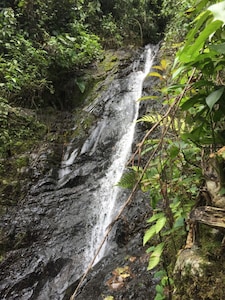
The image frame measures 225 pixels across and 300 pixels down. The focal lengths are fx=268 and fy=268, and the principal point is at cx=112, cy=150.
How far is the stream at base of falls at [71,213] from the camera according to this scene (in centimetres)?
384

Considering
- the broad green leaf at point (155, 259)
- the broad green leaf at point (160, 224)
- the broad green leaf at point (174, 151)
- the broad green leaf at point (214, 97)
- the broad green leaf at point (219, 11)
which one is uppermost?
the broad green leaf at point (219, 11)

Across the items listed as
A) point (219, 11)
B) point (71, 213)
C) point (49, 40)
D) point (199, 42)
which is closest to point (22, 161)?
point (71, 213)

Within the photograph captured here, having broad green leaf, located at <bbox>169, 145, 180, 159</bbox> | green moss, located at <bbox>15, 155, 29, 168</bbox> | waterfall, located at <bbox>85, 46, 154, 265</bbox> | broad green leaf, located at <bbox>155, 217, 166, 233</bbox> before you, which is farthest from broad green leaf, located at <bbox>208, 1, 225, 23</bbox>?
green moss, located at <bbox>15, 155, 29, 168</bbox>

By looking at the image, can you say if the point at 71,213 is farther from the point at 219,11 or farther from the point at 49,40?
the point at 49,40

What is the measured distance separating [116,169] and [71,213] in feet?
4.29

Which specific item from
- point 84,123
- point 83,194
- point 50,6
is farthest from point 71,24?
point 83,194

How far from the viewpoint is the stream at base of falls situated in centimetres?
384

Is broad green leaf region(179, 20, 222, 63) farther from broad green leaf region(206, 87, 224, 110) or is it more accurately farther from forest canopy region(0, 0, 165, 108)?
forest canopy region(0, 0, 165, 108)

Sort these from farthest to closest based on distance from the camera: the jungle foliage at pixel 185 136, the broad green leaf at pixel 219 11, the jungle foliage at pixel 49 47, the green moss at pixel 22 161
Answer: the jungle foliage at pixel 49 47 < the green moss at pixel 22 161 < the jungle foliage at pixel 185 136 < the broad green leaf at pixel 219 11

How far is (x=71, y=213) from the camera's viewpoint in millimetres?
4809

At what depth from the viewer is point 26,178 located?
5.37 m

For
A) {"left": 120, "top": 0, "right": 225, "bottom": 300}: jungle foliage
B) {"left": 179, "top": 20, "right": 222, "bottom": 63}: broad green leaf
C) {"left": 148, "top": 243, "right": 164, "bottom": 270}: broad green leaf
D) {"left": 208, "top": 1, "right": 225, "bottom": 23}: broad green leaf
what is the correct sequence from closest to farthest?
{"left": 208, "top": 1, "right": 225, "bottom": 23}: broad green leaf < {"left": 179, "top": 20, "right": 222, "bottom": 63}: broad green leaf < {"left": 120, "top": 0, "right": 225, "bottom": 300}: jungle foliage < {"left": 148, "top": 243, "right": 164, "bottom": 270}: broad green leaf

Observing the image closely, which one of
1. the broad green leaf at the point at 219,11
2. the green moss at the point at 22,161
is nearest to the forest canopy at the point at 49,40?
the green moss at the point at 22,161

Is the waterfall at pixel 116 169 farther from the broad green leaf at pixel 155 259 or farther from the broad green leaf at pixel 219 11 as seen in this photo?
the broad green leaf at pixel 219 11
